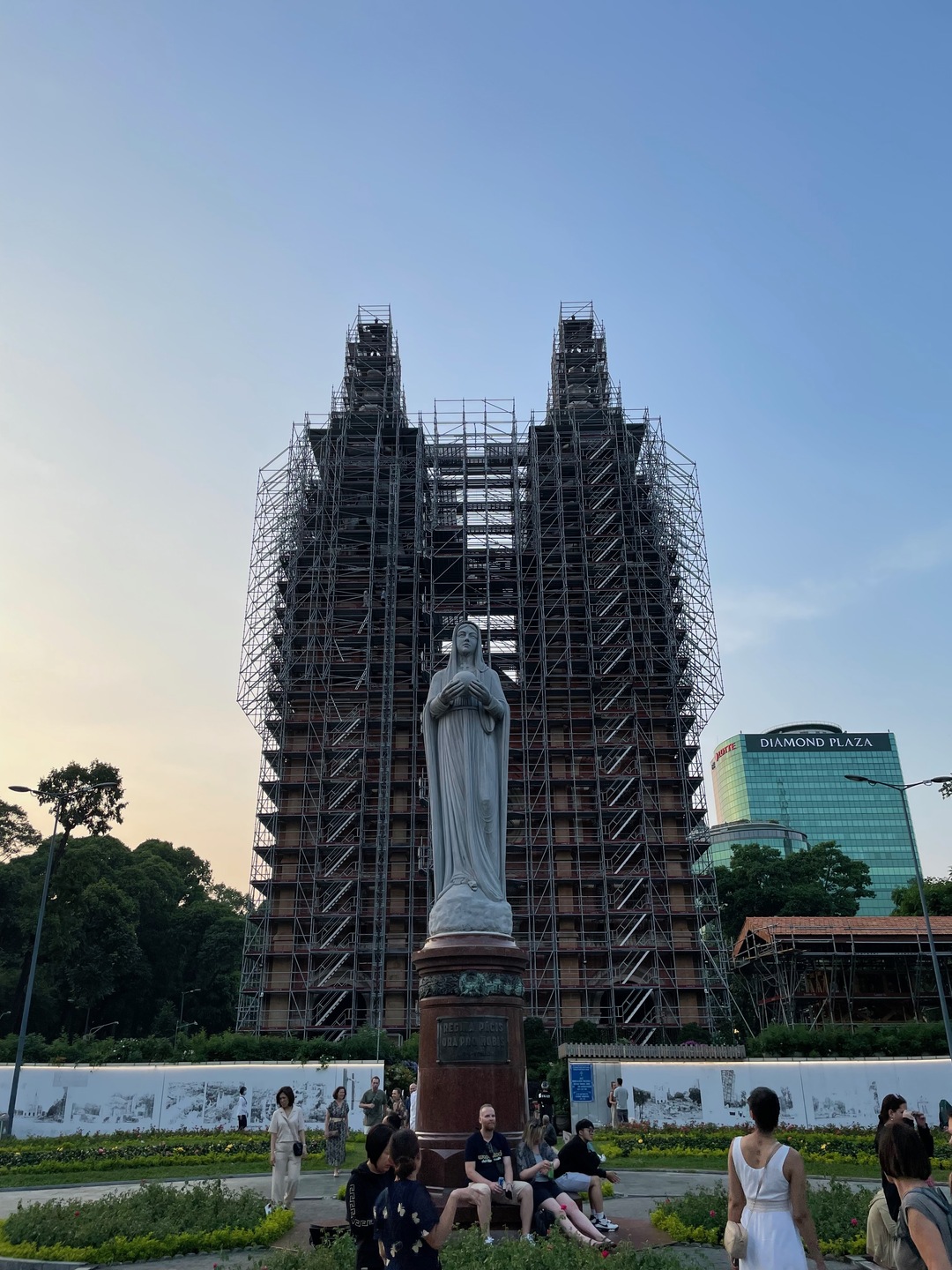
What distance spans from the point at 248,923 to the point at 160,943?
15.9 meters

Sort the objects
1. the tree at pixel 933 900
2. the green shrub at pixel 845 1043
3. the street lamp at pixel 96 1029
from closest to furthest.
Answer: the green shrub at pixel 845 1043 → the street lamp at pixel 96 1029 → the tree at pixel 933 900

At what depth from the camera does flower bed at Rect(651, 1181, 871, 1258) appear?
28.9ft

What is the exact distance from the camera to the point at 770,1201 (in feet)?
15.9

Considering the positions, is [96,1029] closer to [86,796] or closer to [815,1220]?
[86,796]

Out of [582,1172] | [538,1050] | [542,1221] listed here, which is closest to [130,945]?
[538,1050]

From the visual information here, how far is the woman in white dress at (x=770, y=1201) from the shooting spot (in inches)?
188

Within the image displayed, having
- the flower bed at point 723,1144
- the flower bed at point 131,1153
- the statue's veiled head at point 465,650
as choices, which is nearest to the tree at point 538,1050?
the flower bed at point 723,1144

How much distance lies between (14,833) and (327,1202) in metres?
45.3

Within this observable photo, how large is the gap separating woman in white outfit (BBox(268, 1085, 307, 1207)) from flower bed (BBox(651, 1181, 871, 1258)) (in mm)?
3801

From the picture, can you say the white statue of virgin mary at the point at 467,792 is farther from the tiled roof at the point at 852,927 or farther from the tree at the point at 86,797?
the tiled roof at the point at 852,927

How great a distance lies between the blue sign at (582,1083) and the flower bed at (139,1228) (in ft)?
44.4

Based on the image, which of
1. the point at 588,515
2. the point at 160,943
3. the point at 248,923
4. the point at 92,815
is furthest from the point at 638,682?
the point at 160,943

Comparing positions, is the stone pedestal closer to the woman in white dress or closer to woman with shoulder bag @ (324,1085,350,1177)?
woman with shoulder bag @ (324,1085,350,1177)

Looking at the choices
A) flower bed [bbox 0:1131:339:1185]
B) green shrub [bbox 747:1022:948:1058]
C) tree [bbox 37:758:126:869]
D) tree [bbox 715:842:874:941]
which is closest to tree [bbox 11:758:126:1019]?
tree [bbox 37:758:126:869]
